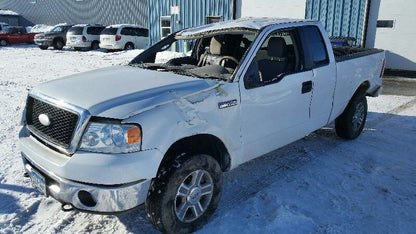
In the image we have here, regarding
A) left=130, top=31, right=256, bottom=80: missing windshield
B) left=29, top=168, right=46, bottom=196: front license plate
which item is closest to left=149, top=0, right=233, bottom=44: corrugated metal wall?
left=130, top=31, right=256, bottom=80: missing windshield

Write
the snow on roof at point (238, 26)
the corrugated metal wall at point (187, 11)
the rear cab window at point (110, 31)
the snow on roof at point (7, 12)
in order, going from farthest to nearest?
the snow on roof at point (7, 12), the rear cab window at point (110, 31), the corrugated metal wall at point (187, 11), the snow on roof at point (238, 26)

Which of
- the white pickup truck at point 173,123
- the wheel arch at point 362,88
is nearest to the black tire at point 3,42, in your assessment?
the white pickup truck at point 173,123

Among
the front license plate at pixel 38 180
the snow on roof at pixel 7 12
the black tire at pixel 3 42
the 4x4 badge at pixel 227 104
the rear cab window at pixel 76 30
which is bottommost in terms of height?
the black tire at pixel 3 42

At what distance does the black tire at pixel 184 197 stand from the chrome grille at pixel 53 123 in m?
0.76

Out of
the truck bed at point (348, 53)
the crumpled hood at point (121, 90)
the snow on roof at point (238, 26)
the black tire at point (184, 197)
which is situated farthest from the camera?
the truck bed at point (348, 53)

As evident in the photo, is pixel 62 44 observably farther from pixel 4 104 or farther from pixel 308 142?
pixel 308 142

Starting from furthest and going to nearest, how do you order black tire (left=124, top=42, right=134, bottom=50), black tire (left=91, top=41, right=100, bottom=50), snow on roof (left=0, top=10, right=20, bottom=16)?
snow on roof (left=0, top=10, right=20, bottom=16)
black tire (left=91, top=41, right=100, bottom=50)
black tire (left=124, top=42, right=134, bottom=50)

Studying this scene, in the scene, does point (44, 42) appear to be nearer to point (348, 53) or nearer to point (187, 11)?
point (187, 11)

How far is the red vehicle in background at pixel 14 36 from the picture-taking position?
25.3 meters

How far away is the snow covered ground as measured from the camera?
3119mm

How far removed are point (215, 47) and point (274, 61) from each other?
0.80 meters

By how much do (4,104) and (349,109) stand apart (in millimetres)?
6839

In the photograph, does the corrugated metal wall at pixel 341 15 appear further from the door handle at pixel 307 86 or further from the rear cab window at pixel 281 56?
the door handle at pixel 307 86

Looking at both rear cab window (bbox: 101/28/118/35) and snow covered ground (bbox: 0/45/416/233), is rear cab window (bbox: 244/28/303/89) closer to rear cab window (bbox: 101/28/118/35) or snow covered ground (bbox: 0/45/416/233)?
snow covered ground (bbox: 0/45/416/233)
